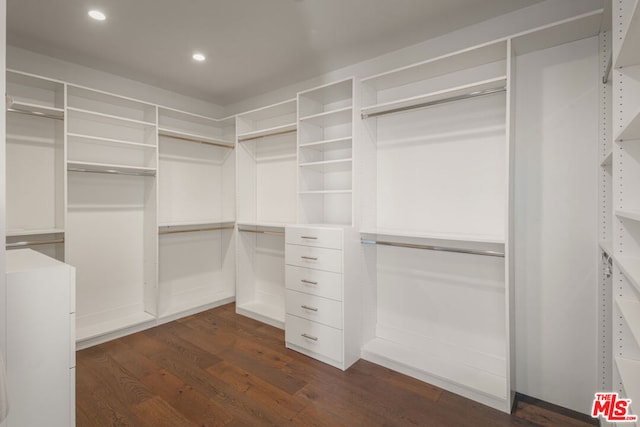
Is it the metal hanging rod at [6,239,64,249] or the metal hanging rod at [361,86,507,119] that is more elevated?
the metal hanging rod at [361,86,507,119]

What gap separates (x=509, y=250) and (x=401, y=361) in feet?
3.81

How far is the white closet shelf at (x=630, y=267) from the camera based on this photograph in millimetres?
1074

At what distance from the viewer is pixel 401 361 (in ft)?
8.21

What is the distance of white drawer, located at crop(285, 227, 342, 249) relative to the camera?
2.60 meters

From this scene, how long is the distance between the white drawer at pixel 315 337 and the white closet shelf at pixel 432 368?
11.9 inches

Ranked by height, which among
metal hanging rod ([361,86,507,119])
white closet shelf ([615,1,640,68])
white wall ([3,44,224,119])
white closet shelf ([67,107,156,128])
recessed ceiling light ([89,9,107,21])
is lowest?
white closet shelf ([615,1,640,68])

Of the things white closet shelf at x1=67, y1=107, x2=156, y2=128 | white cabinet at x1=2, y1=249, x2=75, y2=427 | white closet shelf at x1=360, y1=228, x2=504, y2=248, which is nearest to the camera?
white cabinet at x1=2, y1=249, x2=75, y2=427

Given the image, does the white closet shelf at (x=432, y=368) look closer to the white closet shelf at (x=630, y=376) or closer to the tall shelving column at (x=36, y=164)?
the white closet shelf at (x=630, y=376)

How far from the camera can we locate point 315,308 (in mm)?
2740

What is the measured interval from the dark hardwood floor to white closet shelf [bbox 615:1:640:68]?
1.99 meters

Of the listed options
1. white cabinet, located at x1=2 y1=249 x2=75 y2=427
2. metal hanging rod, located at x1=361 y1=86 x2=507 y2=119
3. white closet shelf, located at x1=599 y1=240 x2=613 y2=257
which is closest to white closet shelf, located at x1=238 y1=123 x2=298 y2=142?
metal hanging rod, located at x1=361 y1=86 x2=507 y2=119

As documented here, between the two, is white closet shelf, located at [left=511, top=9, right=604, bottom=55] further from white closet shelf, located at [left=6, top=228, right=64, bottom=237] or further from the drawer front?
white closet shelf, located at [left=6, top=228, right=64, bottom=237]

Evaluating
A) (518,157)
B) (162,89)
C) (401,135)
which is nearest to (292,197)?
(401,135)

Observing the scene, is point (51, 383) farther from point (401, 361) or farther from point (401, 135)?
point (401, 135)
